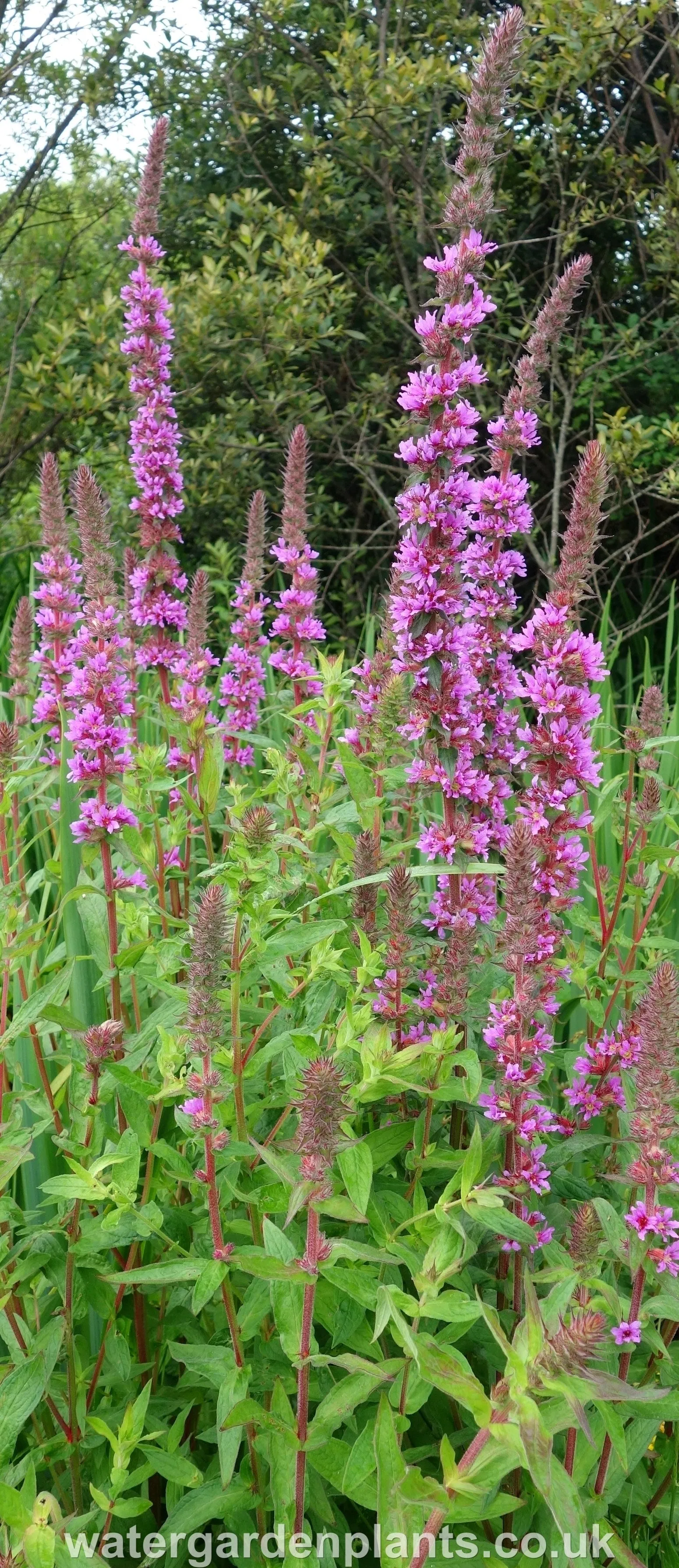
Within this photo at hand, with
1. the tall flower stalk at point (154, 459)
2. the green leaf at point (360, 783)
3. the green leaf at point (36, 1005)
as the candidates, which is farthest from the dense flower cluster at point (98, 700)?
the tall flower stalk at point (154, 459)

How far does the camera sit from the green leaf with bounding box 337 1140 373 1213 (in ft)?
5.00

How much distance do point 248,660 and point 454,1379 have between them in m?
2.39

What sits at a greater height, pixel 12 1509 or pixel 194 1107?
pixel 194 1107

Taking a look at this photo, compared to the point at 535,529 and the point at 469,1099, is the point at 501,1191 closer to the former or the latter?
the point at 469,1099

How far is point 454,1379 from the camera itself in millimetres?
1370

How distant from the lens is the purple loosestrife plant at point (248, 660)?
3439mm

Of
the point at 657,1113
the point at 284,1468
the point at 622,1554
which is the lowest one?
the point at 622,1554

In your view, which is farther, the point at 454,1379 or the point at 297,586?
the point at 297,586

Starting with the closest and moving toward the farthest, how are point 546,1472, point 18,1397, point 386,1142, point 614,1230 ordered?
point 546,1472 < point 18,1397 < point 614,1230 < point 386,1142

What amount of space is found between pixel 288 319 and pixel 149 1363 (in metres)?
5.51

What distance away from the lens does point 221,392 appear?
7.00 m

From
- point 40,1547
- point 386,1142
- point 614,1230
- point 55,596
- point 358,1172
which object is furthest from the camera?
point 55,596

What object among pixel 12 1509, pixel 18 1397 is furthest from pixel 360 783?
pixel 12 1509

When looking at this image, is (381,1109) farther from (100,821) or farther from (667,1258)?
(100,821)
